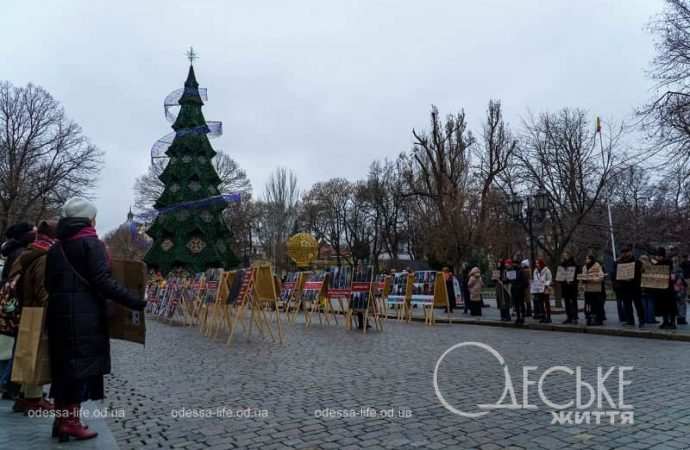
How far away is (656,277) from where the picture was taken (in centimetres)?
1278

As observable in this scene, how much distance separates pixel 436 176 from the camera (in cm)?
3356

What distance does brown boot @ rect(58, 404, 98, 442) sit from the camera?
14.2 ft

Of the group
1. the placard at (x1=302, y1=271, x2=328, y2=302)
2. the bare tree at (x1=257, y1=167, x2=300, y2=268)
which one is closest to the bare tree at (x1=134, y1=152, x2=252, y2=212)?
the bare tree at (x1=257, y1=167, x2=300, y2=268)

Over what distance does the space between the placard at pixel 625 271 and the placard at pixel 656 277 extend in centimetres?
26

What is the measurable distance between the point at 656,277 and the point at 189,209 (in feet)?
89.6

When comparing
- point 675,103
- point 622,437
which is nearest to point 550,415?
point 622,437

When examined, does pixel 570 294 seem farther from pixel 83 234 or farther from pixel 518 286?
pixel 83 234

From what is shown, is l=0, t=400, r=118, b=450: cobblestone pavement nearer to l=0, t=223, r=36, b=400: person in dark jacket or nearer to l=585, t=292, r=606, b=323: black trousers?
l=0, t=223, r=36, b=400: person in dark jacket

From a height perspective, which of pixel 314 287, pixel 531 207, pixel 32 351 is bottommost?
pixel 32 351

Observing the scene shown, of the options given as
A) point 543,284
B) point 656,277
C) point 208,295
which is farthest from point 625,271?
point 208,295

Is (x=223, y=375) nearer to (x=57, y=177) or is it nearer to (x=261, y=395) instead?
(x=261, y=395)

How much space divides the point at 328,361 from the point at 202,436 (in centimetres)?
419

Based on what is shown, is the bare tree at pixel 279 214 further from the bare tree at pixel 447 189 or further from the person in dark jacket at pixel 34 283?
the person in dark jacket at pixel 34 283
